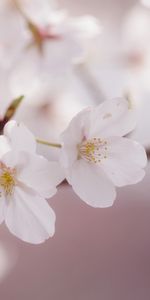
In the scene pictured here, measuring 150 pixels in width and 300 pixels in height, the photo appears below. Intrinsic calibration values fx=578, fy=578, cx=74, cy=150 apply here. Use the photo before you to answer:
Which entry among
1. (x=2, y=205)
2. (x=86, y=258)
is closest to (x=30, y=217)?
(x=2, y=205)

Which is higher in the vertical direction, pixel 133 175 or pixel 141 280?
pixel 133 175

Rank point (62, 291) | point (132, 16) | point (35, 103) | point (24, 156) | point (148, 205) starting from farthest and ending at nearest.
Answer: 1. point (132, 16)
2. point (35, 103)
3. point (148, 205)
4. point (62, 291)
5. point (24, 156)

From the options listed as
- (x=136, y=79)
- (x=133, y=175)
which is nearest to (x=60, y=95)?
(x=136, y=79)

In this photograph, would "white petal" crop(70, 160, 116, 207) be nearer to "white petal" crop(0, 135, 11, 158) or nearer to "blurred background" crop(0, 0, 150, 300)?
"white petal" crop(0, 135, 11, 158)

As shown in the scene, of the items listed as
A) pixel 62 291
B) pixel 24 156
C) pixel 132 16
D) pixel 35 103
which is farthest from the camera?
pixel 132 16

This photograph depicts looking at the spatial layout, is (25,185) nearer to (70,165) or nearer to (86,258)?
(70,165)

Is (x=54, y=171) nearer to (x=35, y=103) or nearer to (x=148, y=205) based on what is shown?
(x=148, y=205)
